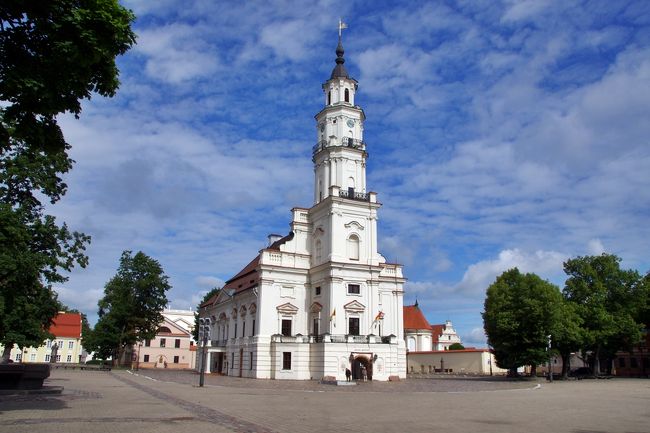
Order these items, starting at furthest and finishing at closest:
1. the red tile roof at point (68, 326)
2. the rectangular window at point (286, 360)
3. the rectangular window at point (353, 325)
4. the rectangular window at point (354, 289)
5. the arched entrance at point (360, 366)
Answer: the red tile roof at point (68, 326), the rectangular window at point (354, 289), the rectangular window at point (353, 325), the rectangular window at point (286, 360), the arched entrance at point (360, 366)

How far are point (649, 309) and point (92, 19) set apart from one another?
6219 centimetres

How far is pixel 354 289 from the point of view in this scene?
49.6m

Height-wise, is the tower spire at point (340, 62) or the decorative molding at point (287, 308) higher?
the tower spire at point (340, 62)

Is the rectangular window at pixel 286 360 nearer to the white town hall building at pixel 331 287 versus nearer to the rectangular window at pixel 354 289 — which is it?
the white town hall building at pixel 331 287

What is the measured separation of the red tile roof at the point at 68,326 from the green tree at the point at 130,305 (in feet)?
114

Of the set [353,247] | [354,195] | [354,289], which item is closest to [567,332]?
[354,289]

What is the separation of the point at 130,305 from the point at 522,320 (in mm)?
46791

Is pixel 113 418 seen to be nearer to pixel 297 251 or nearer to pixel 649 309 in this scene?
pixel 297 251

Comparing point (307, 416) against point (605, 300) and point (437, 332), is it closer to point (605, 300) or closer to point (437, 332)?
point (605, 300)

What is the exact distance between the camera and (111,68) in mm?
12477

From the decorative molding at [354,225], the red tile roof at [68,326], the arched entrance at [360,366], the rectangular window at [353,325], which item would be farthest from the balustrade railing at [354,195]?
the red tile roof at [68,326]

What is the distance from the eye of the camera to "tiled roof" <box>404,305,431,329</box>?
95562mm

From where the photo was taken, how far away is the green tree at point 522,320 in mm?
50531

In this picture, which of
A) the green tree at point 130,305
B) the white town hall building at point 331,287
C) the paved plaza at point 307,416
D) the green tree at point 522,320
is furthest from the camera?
the green tree at point 130,305
